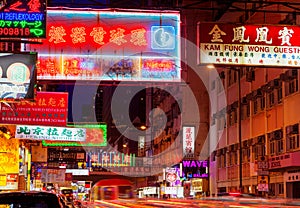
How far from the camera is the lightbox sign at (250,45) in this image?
19.8 m

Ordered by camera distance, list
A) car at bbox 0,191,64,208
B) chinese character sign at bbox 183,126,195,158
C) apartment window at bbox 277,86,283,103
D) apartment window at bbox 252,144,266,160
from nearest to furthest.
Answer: car at bbox 0,191,64,208 → apartment window at bbox 277,86,283,103 → apartment window at bbox 252,144,266,160 → chinese character sign at bbox 183,126,195,158

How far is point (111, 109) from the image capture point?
135 meters

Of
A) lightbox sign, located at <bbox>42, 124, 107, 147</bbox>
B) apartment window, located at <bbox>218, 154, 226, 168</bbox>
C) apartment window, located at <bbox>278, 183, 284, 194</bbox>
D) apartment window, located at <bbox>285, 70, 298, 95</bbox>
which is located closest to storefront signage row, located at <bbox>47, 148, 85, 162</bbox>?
apartment window, located at <bbox>218, 154, 226, 168</bbox>

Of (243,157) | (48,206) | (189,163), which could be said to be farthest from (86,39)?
(189,163)

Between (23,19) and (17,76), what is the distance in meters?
1.99

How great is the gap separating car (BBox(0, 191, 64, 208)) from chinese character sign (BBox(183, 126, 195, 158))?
2015 inches

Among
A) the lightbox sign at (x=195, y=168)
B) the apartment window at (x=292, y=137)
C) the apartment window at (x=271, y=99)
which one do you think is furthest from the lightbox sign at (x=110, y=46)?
the lightbox sign at (x=195, y=168)

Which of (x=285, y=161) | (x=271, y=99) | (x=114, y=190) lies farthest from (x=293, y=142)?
(x=114, y=190)

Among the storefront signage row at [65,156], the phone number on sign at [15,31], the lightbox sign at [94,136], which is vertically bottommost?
the storefront signage row at [65,156]

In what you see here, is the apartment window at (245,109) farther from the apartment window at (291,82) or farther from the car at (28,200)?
the car at (28,200)

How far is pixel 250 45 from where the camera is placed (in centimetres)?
1989

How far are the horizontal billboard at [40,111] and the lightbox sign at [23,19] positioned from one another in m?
8.84

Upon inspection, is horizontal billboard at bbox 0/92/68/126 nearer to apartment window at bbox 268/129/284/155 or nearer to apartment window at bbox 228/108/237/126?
apartment window at bbox 268/129/284/155

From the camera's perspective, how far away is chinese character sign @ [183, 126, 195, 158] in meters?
61.2
